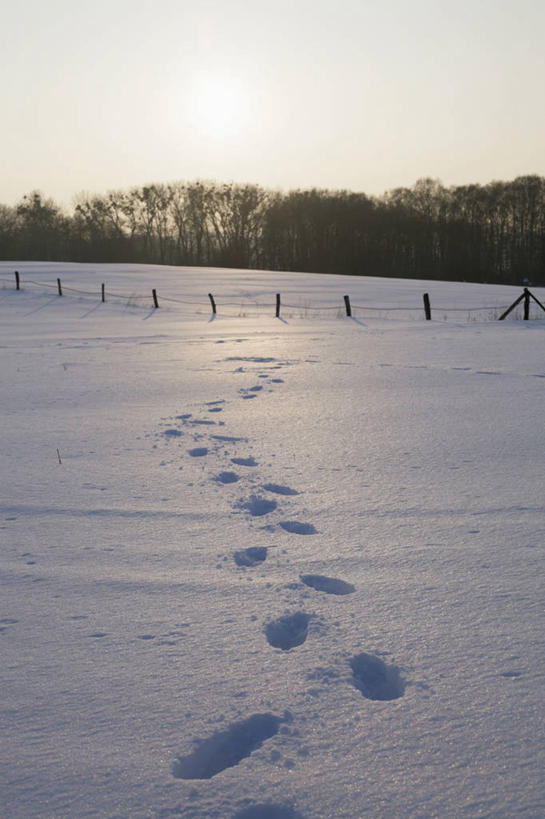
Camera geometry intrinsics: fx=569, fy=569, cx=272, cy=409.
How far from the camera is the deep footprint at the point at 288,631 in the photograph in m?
2.15

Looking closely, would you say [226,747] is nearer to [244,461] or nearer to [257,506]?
[257,506]

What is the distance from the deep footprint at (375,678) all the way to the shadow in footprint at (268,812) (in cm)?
48

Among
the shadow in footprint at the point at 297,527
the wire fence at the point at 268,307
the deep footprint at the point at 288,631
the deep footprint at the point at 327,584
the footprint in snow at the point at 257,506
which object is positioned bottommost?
the deep footprint at the point at 288,631

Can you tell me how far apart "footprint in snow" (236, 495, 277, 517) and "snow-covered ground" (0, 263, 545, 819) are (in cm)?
2

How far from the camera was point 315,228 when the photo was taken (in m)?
60.5

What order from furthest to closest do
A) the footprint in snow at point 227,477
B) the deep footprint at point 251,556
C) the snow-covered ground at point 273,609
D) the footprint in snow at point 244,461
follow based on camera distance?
the footprint in snow at point 244,461
the footprint in snow at point 227,477
the deep footprint at point 251,556
the snow-covered ground at point 273,609

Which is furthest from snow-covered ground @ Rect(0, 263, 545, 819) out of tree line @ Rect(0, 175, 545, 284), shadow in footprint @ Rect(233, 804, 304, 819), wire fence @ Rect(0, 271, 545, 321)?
tree line @ Rect(0, 175, 545, 284)

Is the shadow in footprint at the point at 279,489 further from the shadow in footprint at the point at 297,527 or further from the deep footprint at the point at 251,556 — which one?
the deep footprint at the point at 251,556

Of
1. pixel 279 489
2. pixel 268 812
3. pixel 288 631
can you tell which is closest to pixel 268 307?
pixel 279 489

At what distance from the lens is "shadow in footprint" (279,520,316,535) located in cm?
306

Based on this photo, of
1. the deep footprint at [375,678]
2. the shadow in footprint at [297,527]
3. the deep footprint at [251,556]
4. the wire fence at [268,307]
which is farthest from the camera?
the wire fence at [268,307]

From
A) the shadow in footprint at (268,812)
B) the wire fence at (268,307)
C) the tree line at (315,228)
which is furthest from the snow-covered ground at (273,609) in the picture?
the tree line at (315,228)

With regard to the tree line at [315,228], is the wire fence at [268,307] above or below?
below

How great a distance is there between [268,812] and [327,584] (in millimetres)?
1135
